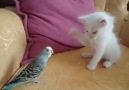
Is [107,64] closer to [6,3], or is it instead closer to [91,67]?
[91,67]

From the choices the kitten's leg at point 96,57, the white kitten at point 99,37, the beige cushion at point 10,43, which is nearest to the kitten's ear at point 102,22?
the white kitten at point 99,37

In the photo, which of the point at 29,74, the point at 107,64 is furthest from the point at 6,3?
the point at 107,64

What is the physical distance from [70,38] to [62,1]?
17 cm

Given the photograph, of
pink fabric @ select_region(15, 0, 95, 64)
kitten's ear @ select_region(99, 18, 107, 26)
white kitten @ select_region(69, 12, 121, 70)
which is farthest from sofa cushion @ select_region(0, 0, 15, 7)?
kitten's ear @ select_region(99, 18, 107, 26)

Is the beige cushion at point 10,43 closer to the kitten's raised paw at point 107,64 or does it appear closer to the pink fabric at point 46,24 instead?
the pink fabric at point 46,24

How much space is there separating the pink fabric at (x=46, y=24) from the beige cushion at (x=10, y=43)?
38 mm

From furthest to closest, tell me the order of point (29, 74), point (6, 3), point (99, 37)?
point (6, 3) → point (99, 37) → point (29, 74)

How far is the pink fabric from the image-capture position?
913 millimetres

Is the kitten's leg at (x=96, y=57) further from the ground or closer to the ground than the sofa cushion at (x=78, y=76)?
further from the ground

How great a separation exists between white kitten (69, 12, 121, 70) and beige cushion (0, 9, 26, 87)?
224 millimetres

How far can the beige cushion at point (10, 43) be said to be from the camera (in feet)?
2.52

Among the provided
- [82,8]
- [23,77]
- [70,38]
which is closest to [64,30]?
[70,38]

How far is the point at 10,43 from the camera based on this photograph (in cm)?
80

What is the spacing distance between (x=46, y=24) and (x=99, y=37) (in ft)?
0.76
